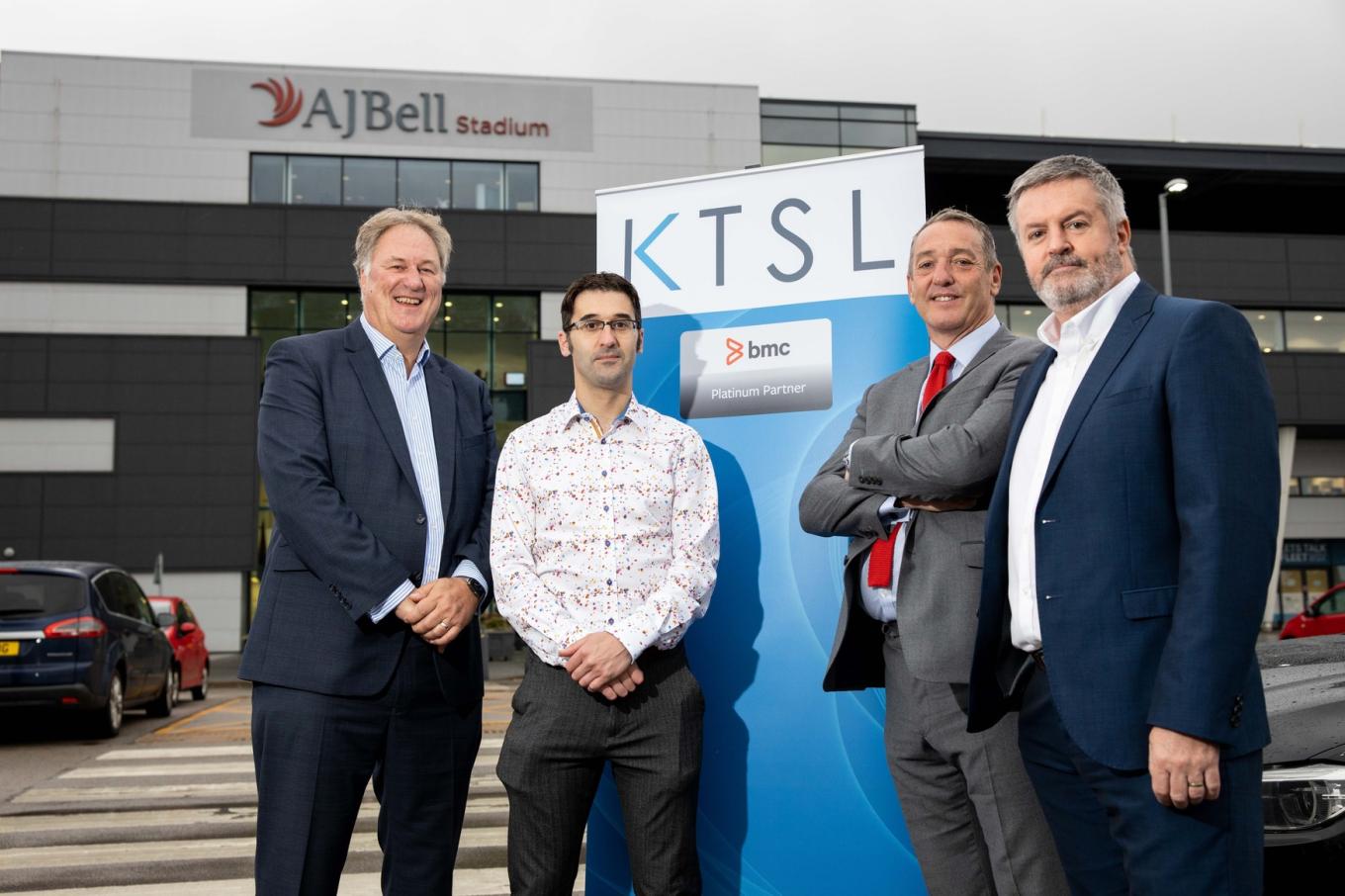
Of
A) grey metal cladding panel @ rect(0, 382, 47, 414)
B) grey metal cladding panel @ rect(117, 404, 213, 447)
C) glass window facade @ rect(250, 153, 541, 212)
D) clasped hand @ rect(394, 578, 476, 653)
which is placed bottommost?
clasped hand @ rect(394, 578, 476, 653)

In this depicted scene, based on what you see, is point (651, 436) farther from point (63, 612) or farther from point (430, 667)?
point (63, 612)

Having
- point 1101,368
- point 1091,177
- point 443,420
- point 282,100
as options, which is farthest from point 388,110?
point 1101,368

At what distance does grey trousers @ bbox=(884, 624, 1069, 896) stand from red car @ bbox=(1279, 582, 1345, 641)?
1409cm

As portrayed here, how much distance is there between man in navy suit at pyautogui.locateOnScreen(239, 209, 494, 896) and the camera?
112 inches

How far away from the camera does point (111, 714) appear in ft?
32.6

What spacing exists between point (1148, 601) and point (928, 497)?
2.37 feet

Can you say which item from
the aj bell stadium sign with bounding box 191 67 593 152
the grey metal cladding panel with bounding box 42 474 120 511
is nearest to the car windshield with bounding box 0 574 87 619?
the grey metal cladding panel with bounding box 42 474 120 511

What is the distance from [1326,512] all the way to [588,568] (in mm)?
33555

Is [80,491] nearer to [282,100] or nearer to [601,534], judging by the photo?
[282,100]

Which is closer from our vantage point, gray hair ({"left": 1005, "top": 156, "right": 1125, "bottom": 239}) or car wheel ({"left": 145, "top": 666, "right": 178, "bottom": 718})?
gray hair ({"left": 1005, "top": 156, "right": 1125, "bottom": 239})

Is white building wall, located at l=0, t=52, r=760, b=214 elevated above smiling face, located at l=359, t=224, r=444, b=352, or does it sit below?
above

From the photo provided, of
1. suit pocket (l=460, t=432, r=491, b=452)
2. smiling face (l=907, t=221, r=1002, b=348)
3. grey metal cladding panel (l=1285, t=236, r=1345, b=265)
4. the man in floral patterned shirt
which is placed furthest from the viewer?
grey metal cladding panel (l=1285, t=236, r=1345, b=265)

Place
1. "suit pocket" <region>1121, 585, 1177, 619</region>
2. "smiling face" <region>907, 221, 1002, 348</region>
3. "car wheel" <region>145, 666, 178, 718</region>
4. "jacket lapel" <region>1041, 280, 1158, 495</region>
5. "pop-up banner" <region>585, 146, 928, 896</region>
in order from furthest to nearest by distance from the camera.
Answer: "car wheel" <region>145, 666, 178, 718</region>
"pop-up banner" <region>585, 146, 928, 896</region>
"smiling face" <region>907, 221, 1002, 348</region>
"jacket lapel" <region>1041, 280, 1158, 495</region>
"suit pocket" <region>1121, 585, 1177, 619</region>

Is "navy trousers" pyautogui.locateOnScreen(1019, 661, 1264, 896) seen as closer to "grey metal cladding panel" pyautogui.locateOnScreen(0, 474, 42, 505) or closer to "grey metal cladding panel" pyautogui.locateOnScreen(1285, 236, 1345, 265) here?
"grey metal cladding panel" pyautogui.locateOnScreen(0, 474, 42, 505)
